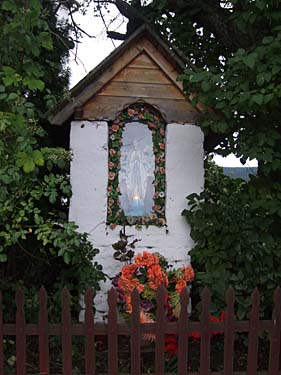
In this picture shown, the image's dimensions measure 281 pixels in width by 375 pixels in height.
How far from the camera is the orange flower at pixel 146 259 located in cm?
490

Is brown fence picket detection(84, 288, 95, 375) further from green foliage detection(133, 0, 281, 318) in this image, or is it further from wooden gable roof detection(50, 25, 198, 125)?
wooden gable roof detection(50, 25, 198, 125)

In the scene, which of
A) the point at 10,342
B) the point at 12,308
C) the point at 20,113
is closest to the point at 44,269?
the point at 12,308

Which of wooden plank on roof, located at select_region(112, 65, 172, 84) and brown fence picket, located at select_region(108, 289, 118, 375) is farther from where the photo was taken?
wooden plank on roof, located at select_region(112, 65, 172, 84)

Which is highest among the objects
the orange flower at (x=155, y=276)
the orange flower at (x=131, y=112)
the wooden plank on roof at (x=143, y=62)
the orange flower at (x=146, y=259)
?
the wooden plank on roof at (x=143, y=62)

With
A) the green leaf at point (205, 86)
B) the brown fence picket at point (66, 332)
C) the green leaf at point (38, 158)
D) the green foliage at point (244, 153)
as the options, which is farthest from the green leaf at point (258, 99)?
the brown fence picket at point (66, 332)

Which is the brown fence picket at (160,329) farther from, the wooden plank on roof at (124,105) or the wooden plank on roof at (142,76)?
the wooden plank on roof at (142,76)

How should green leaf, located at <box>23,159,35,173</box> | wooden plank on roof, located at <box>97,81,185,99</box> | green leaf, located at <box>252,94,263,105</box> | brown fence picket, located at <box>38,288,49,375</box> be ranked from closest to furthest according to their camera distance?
green leaf, located at <box>23,159,35,173</box> < brown fence picket, located at <box>38,288,49,375</box> < green leaf, located at <box>252,94,263,105</box> < wooden plank on roof, located at <box>97,81,185,99</box>

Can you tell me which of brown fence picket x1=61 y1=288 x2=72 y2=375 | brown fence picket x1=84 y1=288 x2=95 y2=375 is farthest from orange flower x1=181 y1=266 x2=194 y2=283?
brown fence picket x1=61 y1=288 x2=72 y2=375

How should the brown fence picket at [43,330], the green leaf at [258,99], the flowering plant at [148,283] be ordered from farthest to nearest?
the flowering plant at [148,283] < the green leaf at [258,99] < the brown fence picket at [43,330]

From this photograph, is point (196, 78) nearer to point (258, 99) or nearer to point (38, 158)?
point (258, 99)

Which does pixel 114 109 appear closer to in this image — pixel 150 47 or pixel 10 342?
pixel 150 47

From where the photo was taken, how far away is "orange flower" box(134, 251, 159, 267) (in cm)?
490

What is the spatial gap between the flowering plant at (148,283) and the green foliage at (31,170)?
0.31 m

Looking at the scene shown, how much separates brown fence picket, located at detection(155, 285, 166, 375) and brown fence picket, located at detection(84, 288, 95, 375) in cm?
49
